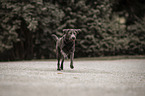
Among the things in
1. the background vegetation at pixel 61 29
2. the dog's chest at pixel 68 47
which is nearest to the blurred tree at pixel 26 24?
the background vegetation at pixel 61 29

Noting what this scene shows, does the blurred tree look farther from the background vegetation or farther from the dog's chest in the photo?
the dog's chest

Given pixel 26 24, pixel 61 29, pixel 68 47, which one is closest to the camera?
pixel 68 47

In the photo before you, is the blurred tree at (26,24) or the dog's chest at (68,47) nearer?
the dog's chest at (68,47)

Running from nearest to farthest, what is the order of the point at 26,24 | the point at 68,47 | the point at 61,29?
the point at 68,47
the point at 26,24
the point at 61,29

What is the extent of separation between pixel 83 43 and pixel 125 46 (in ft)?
15.1

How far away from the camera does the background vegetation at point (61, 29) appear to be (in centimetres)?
1781

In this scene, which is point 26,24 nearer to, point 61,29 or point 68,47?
point 61,29

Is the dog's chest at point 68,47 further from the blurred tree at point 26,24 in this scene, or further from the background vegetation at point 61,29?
the background vegetation at point 61,29

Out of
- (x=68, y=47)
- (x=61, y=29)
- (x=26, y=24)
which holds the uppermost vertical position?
(x=26, y=24)

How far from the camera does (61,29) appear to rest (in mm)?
20438

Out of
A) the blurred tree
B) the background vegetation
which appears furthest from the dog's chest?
the background vegetation

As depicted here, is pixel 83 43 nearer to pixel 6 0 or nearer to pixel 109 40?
pixel 109 40

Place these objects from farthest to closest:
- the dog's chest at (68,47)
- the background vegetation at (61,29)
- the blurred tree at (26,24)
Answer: the background vegetation at (61,29)
the blurred tree at (26,24)
the dog's chest at (68,47)

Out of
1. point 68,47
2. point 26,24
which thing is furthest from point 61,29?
point 68,47
